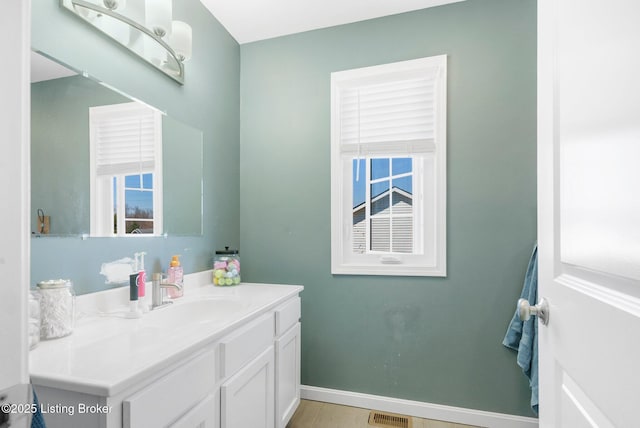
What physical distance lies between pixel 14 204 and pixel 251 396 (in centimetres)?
113

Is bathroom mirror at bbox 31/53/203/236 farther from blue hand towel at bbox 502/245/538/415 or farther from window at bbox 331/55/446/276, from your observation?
blue hand towel at bbox 502/245/538/415

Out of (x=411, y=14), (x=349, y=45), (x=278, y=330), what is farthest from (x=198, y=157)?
(x=411, y=14)

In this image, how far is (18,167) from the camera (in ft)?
1.29

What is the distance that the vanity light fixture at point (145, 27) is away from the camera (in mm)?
1169

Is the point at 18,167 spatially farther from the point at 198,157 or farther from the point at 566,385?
the point at 198,157

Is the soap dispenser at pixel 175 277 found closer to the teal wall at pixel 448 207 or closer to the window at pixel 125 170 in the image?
the window at pixel 125 170

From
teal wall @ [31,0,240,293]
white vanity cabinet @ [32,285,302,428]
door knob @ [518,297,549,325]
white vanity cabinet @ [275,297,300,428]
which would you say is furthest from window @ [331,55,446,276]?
door knob @ [518,297,549,325]

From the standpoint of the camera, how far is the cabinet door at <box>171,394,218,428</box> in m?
0.86

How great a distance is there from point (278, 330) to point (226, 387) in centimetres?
46

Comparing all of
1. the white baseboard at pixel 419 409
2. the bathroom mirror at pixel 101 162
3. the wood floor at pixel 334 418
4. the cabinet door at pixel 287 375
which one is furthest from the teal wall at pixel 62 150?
the white baseboard at pixel 419 409

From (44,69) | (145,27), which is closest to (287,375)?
(44,69)

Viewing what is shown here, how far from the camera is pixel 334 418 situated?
1839 mm

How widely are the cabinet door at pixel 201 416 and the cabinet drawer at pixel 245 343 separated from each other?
0.09 metres

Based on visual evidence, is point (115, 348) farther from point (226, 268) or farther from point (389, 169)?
point (389, 169)
